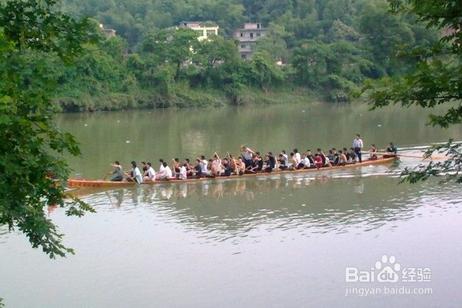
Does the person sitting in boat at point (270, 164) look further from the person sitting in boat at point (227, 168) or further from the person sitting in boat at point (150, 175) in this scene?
the person sitting in boat at point (150, 175)

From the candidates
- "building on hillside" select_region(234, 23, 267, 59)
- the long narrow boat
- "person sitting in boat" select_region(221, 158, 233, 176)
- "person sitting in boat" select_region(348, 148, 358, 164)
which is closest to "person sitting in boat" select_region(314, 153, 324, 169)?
the long narrow boat

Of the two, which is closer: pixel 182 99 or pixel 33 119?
pixel 33 119

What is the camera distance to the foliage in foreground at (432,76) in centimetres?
634

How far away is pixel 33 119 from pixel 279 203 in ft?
34.8

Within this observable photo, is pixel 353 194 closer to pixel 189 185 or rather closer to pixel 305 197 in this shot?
pixel 305 197

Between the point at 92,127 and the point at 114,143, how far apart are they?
Result: 8.46m

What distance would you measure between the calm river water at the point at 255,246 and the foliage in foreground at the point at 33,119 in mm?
4455

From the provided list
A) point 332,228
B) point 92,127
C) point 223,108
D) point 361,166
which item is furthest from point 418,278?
point 223,108

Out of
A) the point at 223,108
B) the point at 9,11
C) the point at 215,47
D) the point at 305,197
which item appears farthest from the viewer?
the point at 215,47

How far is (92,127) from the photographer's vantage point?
123 ft

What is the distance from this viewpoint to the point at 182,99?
174ft

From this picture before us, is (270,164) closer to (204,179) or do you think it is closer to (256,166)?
(256,166)

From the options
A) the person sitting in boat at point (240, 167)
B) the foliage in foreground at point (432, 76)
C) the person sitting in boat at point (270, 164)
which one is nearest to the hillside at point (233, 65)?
the person sitting in boat at point (240, 167)

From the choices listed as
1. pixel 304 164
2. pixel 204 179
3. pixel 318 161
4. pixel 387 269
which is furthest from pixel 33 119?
pixel 318 161
